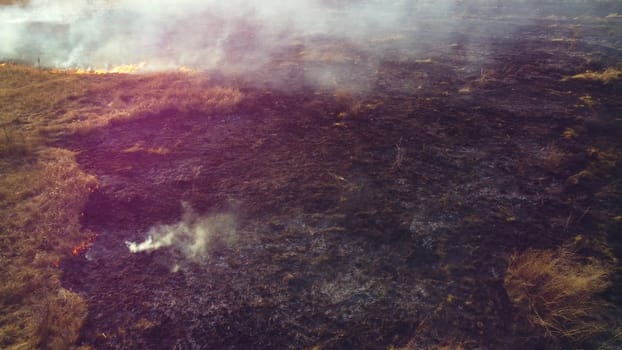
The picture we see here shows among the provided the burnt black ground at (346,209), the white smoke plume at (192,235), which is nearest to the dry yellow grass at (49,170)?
the burnt black ground at (346,209)

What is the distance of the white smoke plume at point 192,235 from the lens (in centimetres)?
601

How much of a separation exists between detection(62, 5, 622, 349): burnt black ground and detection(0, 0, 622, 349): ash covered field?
37 millimetres

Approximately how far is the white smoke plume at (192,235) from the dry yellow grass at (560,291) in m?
4.52

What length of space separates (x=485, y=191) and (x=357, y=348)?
14.7 feet

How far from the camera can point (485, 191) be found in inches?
287

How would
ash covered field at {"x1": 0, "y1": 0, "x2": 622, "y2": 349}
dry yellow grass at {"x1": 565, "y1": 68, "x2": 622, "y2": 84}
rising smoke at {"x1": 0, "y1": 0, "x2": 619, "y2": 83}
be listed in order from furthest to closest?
rising smoke at {"x1": 0, "y1": 0, "x2": 619, "y2": 83}, dry yellow grass at {"x1": 565, "y1": 68, "x2": 622, "y2": 84}, ash covered field at {"x1": 0, "y1": 0, "x2": 622, "y2": 349}

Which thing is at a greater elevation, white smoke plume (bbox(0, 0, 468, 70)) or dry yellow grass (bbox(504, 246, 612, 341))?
white smoke plume (bbox(0, 0, 468, 70))

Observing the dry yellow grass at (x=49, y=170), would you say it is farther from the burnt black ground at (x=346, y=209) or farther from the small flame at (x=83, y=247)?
the burnt black ground at (x=346, y=209)

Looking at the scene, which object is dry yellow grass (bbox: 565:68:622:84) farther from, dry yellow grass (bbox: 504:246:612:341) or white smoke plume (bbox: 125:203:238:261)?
white smoke plume (bbox: 125:203:238:261)

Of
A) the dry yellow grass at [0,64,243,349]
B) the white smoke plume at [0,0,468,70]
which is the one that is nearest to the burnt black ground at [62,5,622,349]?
the dry yellow grass at [0,64,243,349]

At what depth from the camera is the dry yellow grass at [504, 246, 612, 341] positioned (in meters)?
4.67

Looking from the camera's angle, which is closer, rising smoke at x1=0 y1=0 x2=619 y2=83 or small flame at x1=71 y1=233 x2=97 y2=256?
small flame at x1=71 y1=233 x2=97 y2=256

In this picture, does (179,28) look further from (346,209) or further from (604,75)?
(604,75)

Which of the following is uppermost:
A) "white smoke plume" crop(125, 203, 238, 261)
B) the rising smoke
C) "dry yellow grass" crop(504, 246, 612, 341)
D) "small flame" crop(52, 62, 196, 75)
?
the rising smoke
